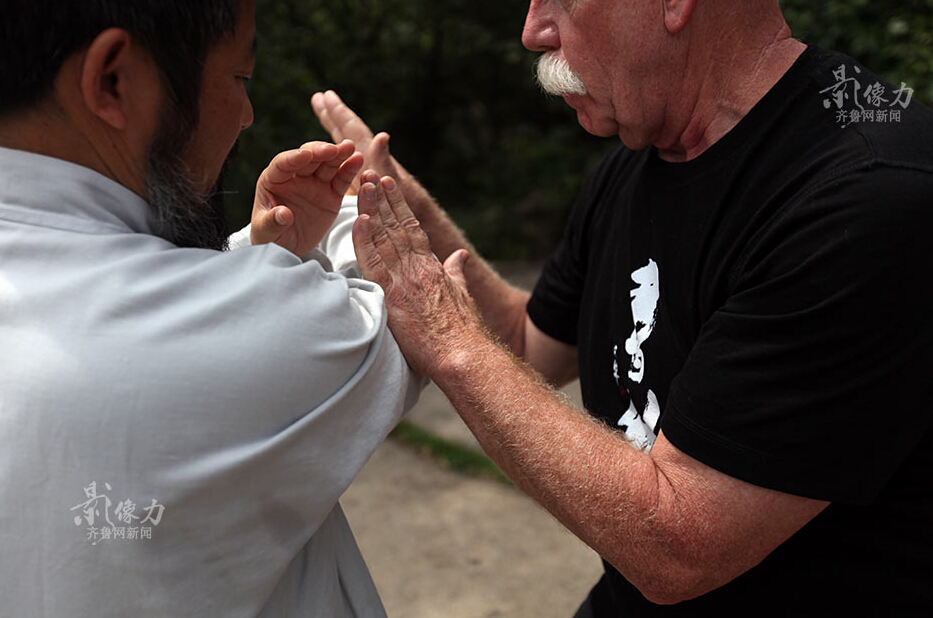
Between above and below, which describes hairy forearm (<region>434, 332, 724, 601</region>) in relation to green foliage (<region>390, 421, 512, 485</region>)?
above

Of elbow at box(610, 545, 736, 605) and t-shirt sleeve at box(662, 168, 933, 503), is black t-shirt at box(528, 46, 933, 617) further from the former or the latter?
elbow at box(610, 545, 736, 605)

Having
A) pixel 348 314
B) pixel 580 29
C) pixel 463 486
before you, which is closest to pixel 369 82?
pixel 463 486

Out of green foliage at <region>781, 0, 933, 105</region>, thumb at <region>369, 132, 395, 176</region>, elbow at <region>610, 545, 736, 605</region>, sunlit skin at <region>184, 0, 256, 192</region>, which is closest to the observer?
sunlit skin at <region>184, 0, 256, 192</region>

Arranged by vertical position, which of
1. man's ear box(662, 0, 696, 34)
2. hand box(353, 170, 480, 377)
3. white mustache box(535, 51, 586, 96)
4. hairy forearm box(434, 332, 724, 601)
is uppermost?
man's ear box(662, 0, 696, 34)

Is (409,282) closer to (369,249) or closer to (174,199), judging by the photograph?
(369,249)

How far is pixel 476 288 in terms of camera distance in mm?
2248

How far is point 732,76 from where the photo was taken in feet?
5.25

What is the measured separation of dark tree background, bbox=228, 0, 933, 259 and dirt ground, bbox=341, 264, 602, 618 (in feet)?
7.09

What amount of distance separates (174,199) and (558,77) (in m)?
0.80

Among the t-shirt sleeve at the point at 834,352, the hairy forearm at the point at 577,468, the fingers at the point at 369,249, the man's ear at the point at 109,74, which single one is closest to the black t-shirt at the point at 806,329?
the t-shirt sleeve at the point at 834,352

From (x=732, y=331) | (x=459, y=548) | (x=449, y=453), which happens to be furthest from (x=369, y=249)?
(x=449, y=453)

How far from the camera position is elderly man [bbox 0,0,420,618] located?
3.60ft

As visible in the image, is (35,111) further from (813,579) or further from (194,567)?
(813,579)

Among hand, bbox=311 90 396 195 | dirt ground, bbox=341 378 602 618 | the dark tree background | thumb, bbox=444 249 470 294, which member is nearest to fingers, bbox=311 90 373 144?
hand, bbox=311 90 396 195
